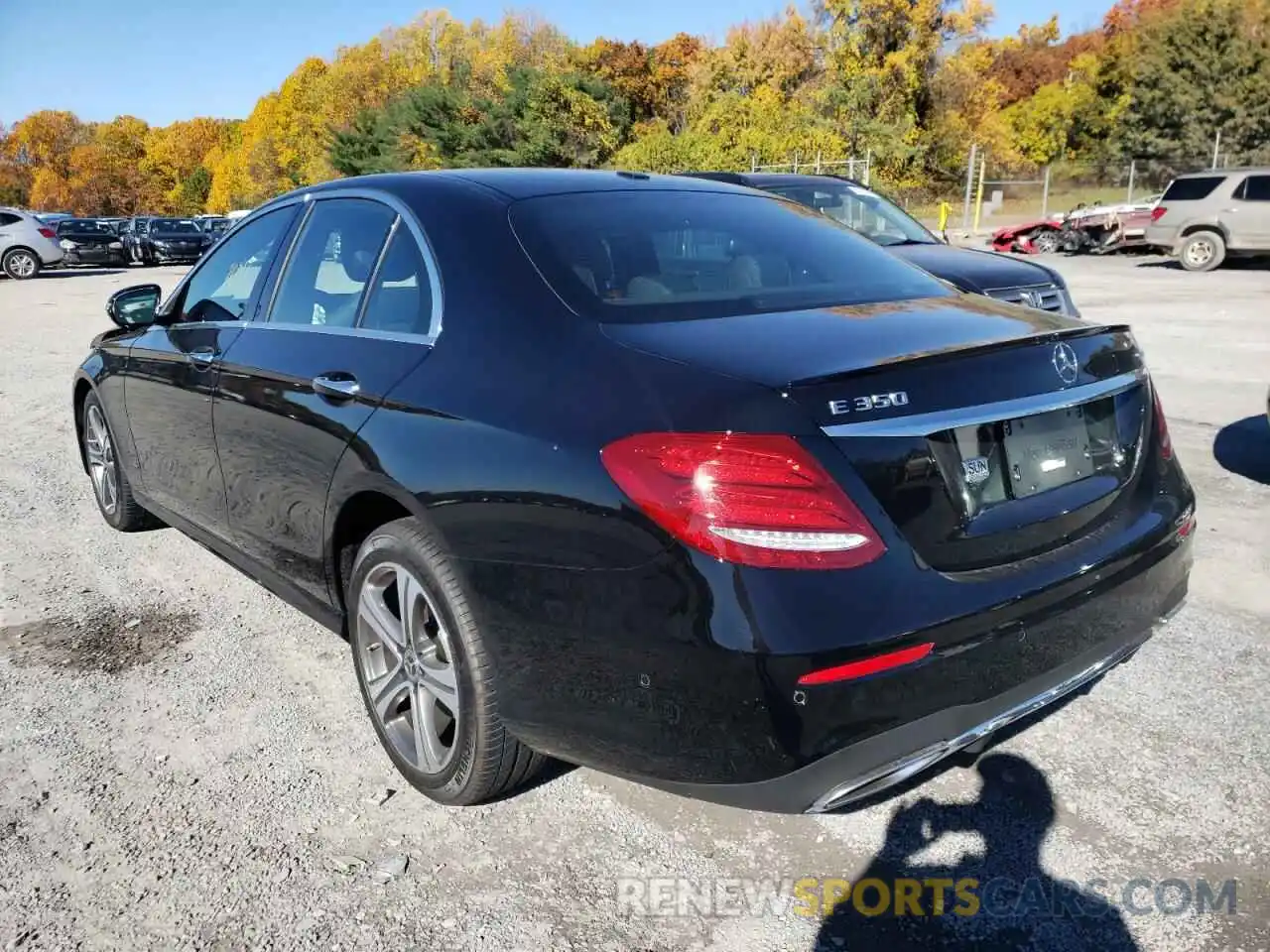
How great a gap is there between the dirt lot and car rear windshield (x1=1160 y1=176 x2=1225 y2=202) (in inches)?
712

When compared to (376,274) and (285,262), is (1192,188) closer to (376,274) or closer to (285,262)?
(285,262)

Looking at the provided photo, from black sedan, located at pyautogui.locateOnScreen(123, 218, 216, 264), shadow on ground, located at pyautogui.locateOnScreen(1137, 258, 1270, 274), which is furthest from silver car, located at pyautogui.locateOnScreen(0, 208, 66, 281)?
shadow on ground, located at pyautogui.locateOnScreen(1137, 258, 1270, 274)

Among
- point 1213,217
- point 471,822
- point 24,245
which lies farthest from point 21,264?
point 471,822

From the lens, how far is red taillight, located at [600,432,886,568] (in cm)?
194

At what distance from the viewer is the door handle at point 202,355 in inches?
144

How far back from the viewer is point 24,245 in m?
25.0

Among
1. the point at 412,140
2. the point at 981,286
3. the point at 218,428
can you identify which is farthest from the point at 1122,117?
the point at 218,428

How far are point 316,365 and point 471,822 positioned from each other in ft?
4.57

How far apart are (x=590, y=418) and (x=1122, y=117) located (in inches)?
2222

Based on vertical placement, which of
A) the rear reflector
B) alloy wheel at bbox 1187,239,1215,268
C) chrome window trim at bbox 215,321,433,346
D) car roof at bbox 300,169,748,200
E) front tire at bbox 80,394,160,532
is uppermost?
car roof at bbox 300,169,748,200

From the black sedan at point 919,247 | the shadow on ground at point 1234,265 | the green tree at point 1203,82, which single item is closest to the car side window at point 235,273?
the black sedan at point 919,247

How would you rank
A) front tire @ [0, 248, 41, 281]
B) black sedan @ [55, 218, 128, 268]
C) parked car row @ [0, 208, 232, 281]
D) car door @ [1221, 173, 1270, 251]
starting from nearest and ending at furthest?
car door @ [1221, 173, 1270, 251] → parked car row @ [0, 208, 232, 281] → front tire @ [0, 248, 41, 281] → black sedan @ [55, 218, 128, 268]

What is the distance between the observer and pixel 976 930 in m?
2.22

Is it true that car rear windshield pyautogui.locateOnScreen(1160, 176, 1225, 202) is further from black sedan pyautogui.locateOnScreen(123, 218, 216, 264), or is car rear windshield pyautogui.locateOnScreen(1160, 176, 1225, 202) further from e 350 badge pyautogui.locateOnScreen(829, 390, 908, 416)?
black sedan pyautogui.locateOnScreen(123, 218, 216, 264)
